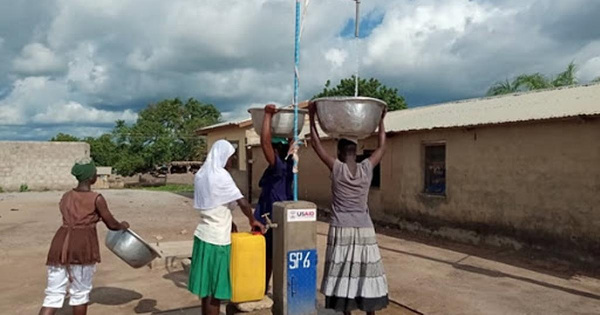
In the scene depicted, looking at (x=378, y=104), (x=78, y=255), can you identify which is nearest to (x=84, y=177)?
(x=78, y=255)

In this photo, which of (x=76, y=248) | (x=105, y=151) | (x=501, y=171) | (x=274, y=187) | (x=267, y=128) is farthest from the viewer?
(x=105, y=151)

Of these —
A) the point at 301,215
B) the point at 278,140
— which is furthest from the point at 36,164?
the point at 301,215

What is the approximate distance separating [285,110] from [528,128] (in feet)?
17.7

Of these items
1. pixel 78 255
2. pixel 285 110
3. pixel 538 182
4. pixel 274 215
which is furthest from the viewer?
pixel 538 182

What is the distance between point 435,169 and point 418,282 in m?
4.36

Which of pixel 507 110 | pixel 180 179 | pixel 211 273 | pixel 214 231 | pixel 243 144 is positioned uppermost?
pixel 507 110

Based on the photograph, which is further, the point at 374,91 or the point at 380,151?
the point at 374,91

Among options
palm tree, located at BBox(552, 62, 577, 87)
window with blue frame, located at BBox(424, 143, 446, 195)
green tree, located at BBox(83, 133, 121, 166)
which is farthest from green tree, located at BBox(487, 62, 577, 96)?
green tree, located at BBox(83, 133, 121, 166)

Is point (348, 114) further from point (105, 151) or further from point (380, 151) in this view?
point (105, 151)

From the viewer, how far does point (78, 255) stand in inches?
141

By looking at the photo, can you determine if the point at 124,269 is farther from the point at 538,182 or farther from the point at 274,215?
the point at 538,182

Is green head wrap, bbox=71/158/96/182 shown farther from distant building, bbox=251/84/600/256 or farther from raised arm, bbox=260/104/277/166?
distant building, bbox=251/84/600/256

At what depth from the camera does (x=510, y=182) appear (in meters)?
8.27

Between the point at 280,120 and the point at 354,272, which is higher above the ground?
the point at 280,120
